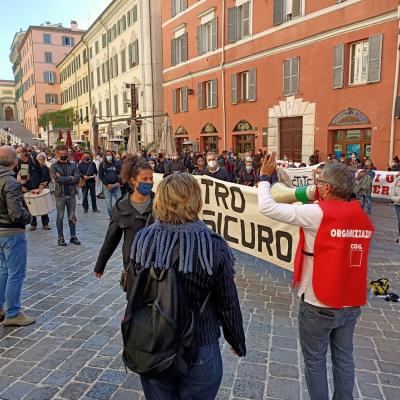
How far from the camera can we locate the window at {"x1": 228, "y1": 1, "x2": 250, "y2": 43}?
21.0 metres

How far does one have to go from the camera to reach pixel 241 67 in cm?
2167

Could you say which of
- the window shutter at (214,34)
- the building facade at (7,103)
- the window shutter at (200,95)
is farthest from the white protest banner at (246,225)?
the building facade at (7,103)

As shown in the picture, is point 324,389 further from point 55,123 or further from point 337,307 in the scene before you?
point 55,123

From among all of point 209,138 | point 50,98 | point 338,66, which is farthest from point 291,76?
point 50,98

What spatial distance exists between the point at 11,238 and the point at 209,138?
69.7 ft

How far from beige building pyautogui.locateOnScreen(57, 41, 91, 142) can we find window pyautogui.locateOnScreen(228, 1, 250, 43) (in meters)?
28.9

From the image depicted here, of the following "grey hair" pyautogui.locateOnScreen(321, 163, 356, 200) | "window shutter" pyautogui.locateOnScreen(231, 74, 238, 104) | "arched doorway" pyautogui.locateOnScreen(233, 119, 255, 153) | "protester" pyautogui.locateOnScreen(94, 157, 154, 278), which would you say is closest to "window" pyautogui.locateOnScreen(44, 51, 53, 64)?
"window shutter" pyautogui.locateOnScreen(231, 74, 238, 104)

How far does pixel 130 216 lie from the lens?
136 inches

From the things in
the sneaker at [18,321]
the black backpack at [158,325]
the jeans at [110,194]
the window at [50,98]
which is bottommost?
the sneaker at [18,321]

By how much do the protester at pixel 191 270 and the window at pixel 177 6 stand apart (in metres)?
27.0

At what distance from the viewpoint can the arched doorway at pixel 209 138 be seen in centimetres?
2425

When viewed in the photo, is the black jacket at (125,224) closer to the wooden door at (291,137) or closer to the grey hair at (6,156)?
the grey hair at (6,156)

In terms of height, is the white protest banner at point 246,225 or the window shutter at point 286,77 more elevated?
the window shutter at point 286,77

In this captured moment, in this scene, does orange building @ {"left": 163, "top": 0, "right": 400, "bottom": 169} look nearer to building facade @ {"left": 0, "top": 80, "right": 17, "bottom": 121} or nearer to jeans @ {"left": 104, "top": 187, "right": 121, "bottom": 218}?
jeans @ {"left": 104, "top": 187, "right": 121, "bottom": 218}
